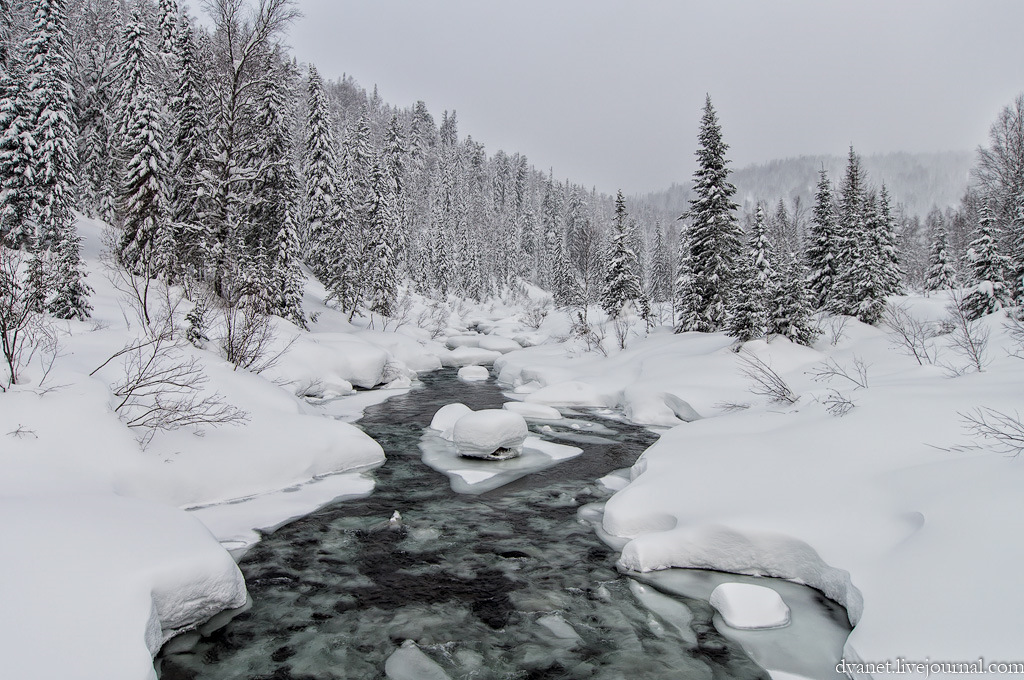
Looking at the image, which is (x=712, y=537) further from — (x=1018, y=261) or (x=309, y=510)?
(x=1018, y=261)

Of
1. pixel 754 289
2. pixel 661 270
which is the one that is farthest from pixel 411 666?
pixel 661 270

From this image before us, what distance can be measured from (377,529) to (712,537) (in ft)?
16.9

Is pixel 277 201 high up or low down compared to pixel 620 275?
up

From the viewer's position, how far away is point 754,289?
20.8 m

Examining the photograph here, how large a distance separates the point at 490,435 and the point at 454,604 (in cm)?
608

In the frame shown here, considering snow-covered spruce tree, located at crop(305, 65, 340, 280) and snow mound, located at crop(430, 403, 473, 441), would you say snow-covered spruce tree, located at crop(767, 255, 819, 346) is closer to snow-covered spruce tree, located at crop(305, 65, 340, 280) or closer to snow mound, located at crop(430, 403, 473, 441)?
snow mound, located at crop(430, 403, 473, 441)

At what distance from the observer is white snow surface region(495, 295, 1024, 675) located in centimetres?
490

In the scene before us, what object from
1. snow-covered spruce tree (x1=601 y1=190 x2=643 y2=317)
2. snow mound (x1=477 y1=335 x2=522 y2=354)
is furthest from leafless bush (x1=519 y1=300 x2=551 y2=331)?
snow-covered spruce tree (x1=601 y1=190 x2=643 y2=317)

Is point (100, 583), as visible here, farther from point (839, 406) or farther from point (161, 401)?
point (839, 406)

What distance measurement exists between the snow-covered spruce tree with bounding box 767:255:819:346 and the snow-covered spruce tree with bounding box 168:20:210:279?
2454cm

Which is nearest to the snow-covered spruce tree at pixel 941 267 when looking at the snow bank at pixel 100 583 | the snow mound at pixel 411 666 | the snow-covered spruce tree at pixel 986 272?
the snow-covered spruce tree at pixel 986 272

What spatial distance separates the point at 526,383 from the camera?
80.9 feet

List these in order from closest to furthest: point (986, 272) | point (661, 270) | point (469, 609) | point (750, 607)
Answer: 1. point (750, 607)
2. point (469, 609)
3. point (986, 272)
4. point (661, 270)

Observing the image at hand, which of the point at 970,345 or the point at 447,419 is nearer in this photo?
the point at 970,345
